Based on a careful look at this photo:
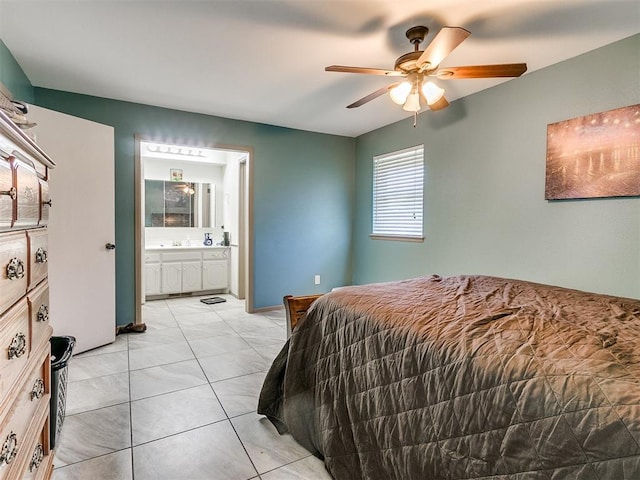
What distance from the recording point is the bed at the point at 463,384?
76cm

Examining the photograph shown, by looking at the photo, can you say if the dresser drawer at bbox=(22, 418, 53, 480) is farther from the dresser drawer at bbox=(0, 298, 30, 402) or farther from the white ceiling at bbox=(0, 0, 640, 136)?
the white ceiling at bbox=(0, 0, 640, 136)

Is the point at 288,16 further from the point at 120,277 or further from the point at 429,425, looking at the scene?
the point at 120,277

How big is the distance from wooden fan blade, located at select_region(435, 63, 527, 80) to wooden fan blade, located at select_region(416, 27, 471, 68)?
12 cm

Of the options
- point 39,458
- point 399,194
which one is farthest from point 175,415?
point 399,194

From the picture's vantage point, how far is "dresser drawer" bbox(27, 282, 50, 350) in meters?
1.13

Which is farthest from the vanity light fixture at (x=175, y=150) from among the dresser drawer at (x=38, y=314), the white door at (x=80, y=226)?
the dresser drawer at (x=38, y=314)

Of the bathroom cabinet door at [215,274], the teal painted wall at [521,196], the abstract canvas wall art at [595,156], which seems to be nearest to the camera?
the abstract canvas wall art at [595,156]

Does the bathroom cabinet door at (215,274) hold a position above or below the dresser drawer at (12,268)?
below

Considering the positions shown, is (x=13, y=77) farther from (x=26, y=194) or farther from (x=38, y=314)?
(x=38, y=314)

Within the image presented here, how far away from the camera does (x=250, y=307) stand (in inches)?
160

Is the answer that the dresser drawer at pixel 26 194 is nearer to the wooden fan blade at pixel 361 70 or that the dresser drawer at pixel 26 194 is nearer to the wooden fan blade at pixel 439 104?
the wooden fan blade at pixel 361 70

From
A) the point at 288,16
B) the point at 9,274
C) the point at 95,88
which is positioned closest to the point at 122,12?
the point at 288,16

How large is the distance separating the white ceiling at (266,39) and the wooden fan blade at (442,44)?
0.30 meters

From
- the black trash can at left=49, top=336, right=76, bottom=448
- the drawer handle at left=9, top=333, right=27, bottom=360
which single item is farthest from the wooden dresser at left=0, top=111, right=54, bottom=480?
the black trash can at left=49, top=336, right=76, bottom=448
